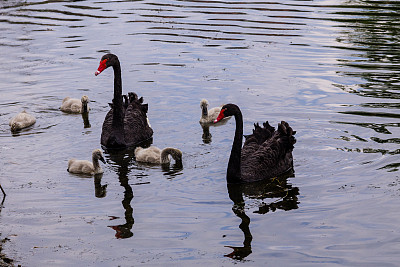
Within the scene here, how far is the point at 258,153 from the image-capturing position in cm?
953

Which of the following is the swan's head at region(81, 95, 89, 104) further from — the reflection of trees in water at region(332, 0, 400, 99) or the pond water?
the reflection of trees in water at region(332, 0, 400, 99)

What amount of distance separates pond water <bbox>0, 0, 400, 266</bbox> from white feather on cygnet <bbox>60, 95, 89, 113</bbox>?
0.14 m

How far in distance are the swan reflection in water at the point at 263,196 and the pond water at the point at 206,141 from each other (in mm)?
27

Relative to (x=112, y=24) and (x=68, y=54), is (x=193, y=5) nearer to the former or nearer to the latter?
(x=112, y=24)

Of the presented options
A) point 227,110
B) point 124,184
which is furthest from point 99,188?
point 227,110

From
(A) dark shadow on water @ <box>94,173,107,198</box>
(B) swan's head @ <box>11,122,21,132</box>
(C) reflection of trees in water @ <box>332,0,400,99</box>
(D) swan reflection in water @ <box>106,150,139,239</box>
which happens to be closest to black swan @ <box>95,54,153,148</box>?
(D) swan reflection in water @ <box>106,150,139,239</box>

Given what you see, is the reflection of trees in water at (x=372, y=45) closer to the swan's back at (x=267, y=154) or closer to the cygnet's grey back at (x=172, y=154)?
the swan's back at (x=267, y=154)

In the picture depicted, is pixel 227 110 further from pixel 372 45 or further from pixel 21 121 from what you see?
pixel 372 45

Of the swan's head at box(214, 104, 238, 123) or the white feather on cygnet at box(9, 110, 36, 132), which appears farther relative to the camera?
the white feather on cygnet at box(9, 110, 36, 132)

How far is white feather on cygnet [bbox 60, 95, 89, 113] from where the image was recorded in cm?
1245

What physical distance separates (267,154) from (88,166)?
2.41 meters

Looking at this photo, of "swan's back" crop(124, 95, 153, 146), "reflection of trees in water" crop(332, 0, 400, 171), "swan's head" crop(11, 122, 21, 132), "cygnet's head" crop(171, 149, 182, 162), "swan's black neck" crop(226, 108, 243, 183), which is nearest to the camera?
"swan's black neck" crop(226, 108, 243, 183)

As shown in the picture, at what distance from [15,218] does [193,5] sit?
14963 mm

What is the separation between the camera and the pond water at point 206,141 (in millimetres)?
7379
